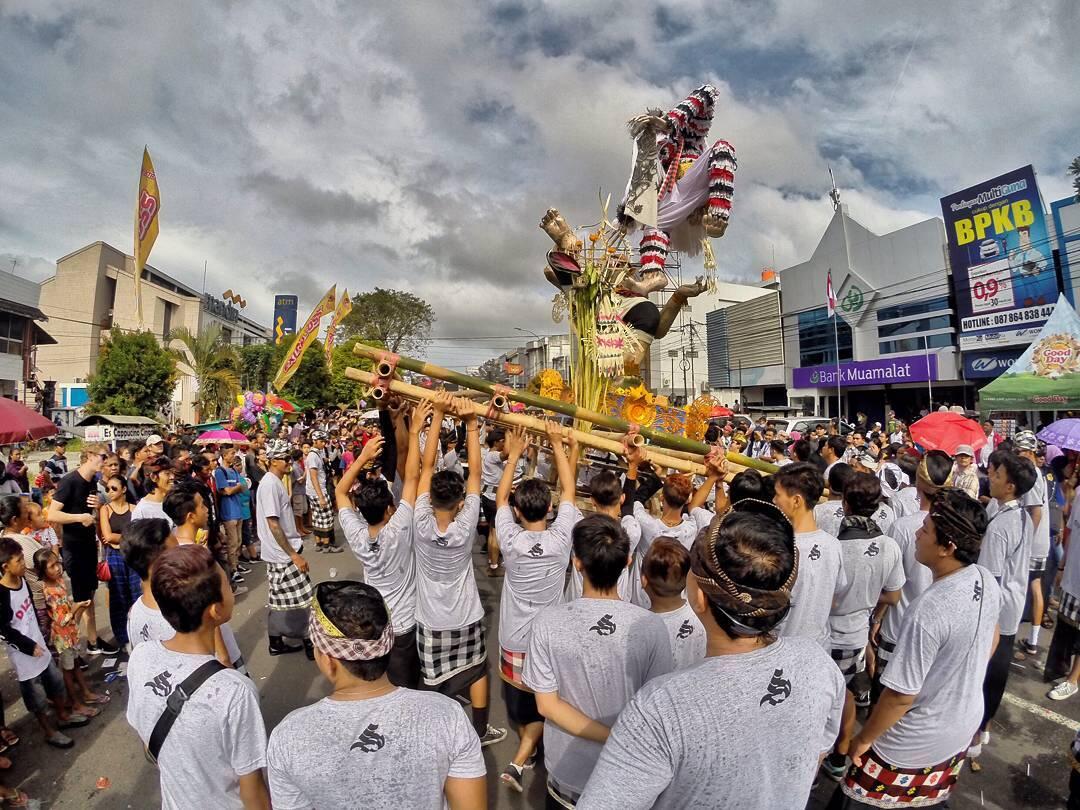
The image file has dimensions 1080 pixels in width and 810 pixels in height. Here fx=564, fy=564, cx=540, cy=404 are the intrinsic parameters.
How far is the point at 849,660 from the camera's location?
11.2ft

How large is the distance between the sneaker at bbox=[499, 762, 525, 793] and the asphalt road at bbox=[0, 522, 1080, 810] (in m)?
0.04

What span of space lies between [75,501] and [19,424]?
218 centimetres

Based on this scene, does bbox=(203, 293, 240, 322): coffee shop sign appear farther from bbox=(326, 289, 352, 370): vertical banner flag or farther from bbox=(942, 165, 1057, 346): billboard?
bbox=(942, 165, 1057, 346): billboard

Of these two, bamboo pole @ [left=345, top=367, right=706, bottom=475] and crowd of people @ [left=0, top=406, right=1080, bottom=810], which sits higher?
bamboo pole @ [left=345, top=367, right=706, bottom=475]

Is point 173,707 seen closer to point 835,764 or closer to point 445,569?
point 445,569

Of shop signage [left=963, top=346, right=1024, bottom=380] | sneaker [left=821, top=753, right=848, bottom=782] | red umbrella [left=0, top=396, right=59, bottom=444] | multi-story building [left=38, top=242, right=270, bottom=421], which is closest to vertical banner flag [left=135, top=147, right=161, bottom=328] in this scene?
red umbrella [left=0, top=396, right=59, bottom=444]

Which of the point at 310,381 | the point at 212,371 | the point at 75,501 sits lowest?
the point at 75,501

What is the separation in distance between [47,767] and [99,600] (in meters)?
3.70

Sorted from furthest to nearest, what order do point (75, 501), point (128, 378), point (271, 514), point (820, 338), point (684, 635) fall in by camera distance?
point (820, 338) < point (128, 378) < point (75, 501) < point (271, 514) < point (684, 635)

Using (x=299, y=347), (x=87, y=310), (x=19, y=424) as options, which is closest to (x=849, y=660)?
(x=19, y=424)

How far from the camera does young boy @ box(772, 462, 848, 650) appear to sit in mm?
2990

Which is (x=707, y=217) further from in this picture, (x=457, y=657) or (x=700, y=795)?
(x=700, y=795)

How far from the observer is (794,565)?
151 centimetres

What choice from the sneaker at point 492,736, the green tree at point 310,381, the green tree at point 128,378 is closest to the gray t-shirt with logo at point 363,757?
the sneaker at point 492,736
